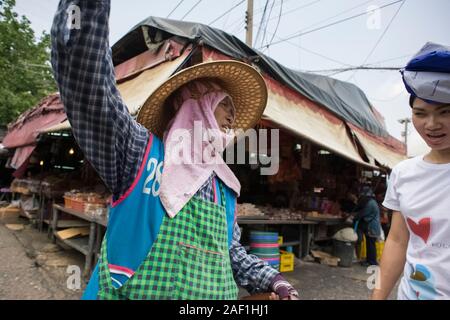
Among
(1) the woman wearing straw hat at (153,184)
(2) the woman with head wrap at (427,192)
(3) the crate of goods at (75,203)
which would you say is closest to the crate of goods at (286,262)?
(3) the crate of goods at (75,203)

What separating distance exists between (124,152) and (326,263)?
6.39 metres

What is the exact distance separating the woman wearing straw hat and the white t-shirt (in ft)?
1.94

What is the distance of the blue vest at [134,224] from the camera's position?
979 millimetres

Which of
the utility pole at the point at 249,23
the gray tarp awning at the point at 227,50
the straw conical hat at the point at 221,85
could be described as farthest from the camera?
the utility pole at the point at 249,23

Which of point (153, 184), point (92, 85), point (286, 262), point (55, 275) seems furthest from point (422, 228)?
point (55, 275)

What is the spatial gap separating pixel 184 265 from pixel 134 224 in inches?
8.8

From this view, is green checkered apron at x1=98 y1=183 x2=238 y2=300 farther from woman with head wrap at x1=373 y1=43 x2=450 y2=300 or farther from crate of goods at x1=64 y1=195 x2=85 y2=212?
crate of goods at x1=64 y1=195 x2=85 y2=212

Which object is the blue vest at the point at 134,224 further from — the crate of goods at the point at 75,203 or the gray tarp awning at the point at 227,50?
the crate of goods at the point at 75,203

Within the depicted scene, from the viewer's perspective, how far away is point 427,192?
1.33 metres

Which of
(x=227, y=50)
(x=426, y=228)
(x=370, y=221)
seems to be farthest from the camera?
(x=370, y=221)

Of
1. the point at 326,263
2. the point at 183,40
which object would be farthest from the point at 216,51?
the point at 326,263

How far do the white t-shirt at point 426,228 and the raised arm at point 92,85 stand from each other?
4.20 ft

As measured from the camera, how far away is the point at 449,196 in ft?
4.14

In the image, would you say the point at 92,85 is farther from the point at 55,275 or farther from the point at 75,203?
the point at 75,203
